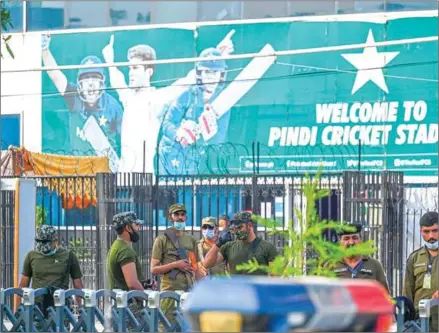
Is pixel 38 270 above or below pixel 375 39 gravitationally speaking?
below

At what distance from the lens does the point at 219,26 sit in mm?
29156

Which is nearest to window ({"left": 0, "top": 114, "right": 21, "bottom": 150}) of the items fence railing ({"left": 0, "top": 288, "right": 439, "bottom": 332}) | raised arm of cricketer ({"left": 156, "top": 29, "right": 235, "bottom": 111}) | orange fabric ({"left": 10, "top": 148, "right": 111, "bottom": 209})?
raised arm of cricketer ({"left": 156, "top": 29, "right": 235, "bottom": 111})

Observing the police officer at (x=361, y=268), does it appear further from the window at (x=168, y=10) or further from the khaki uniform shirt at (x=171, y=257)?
the window at (x=168, y=10)

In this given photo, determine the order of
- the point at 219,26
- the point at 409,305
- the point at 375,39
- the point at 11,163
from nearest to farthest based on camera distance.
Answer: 1. the point at 409,305
2. the point at 11,163
3. the point at 375,39
4. the point at 219,26

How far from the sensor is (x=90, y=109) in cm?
3103

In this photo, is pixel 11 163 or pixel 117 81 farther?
pixel 117 81

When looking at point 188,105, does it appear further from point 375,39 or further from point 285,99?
point 375,39

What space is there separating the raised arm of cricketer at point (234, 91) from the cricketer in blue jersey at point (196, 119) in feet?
0.07

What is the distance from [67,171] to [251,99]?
5240 mm

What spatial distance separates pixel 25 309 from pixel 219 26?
16348 millimetres

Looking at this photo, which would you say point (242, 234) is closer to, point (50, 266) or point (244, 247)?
point (244, 247)

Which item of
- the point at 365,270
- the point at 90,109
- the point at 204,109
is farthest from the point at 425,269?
the point at 90,109

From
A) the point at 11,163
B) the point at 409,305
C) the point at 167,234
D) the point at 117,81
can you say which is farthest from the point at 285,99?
the point at 409,305

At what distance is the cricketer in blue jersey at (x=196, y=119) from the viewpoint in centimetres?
2908
